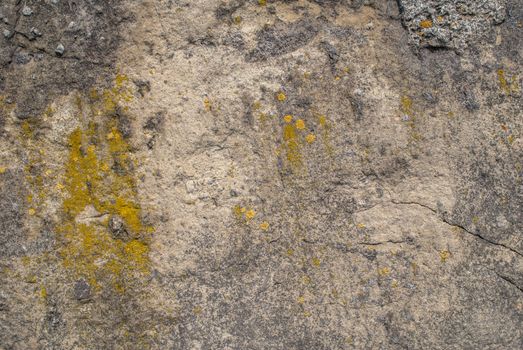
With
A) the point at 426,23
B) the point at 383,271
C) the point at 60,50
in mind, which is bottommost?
the point at 383,271

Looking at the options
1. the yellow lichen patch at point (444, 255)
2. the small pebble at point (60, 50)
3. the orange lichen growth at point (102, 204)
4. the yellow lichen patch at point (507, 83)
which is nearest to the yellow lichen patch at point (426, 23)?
the yellow lichen patch at point (507, 83)

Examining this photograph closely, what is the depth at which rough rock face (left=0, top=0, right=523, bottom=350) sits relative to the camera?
1.77 metres

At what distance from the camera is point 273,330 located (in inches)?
71.7

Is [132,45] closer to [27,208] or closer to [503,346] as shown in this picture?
[27,208]

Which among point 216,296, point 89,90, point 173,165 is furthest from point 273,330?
point 89,90

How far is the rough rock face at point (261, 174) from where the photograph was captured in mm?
1771

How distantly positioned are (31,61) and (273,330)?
1.09 metres

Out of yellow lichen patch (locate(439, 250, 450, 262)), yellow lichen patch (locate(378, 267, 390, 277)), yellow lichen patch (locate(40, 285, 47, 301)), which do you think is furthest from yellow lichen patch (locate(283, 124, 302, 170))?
yellow lichen patch (locate(40, 285, 47, 301))

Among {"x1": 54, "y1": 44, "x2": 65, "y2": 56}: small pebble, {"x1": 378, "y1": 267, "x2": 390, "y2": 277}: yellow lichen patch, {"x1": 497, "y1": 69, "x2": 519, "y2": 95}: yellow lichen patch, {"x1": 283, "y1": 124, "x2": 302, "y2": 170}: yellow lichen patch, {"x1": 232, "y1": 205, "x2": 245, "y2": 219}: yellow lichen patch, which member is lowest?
{"x1": 378, "y1": 267, "x2": 390, "y2": 277}: yellow lichen patch

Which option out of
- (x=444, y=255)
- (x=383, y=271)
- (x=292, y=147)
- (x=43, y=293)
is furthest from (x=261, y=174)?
(x=43, y=293)

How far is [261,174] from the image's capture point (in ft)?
5.98

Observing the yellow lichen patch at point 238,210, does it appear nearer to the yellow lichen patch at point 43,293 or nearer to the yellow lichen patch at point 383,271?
the yellow lichen patch at point 383,271

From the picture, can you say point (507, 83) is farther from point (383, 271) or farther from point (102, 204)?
point (102, 204)

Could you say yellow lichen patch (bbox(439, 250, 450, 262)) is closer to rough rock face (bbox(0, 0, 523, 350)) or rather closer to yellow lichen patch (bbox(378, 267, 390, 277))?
rough rock face (bbox(0, 0, 523, 350))
